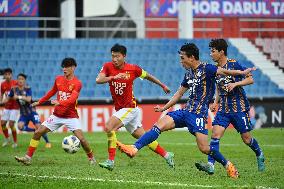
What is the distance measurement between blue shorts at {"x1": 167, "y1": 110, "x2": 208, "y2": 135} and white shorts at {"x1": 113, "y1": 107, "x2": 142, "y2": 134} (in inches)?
80.7

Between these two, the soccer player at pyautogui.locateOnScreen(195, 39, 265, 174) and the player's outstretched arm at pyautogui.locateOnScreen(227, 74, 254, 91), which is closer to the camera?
the player's outstretched arm at pyautogui.locateOnScreen(227, 74, 254, 91)

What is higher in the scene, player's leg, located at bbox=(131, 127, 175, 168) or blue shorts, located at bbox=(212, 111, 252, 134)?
blue shorts, located at bbox=(212, 111, 252, 134)

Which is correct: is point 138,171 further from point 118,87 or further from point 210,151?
point 118,87

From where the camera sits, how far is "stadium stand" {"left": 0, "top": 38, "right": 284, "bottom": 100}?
36.7 metres

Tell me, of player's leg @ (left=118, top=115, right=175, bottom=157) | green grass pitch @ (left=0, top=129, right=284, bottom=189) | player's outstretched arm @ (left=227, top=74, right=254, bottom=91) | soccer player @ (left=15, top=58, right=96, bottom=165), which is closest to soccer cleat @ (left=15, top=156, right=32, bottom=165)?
green grass pitch @ (left=0, top=129, right=284, bottom=189)

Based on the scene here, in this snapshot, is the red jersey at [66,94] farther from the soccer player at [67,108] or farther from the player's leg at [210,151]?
the player's leg at [210,151]

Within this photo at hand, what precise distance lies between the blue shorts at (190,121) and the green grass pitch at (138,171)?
0.77m

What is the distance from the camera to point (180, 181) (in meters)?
12.9

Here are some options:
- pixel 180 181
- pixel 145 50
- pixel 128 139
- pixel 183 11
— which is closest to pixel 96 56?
pixel 145 50

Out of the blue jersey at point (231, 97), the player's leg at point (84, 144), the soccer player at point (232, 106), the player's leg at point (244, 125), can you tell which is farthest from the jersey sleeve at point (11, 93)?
the player's leg at point (244, 125)

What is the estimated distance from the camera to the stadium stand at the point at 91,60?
36.7 meters

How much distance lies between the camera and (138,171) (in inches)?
591

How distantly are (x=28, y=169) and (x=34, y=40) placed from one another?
74.1ft

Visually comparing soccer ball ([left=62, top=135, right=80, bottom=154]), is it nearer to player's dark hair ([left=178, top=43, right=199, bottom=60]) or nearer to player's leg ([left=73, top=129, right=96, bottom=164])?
player's leg ([left=73, top=129, right=96, bottom=164])
